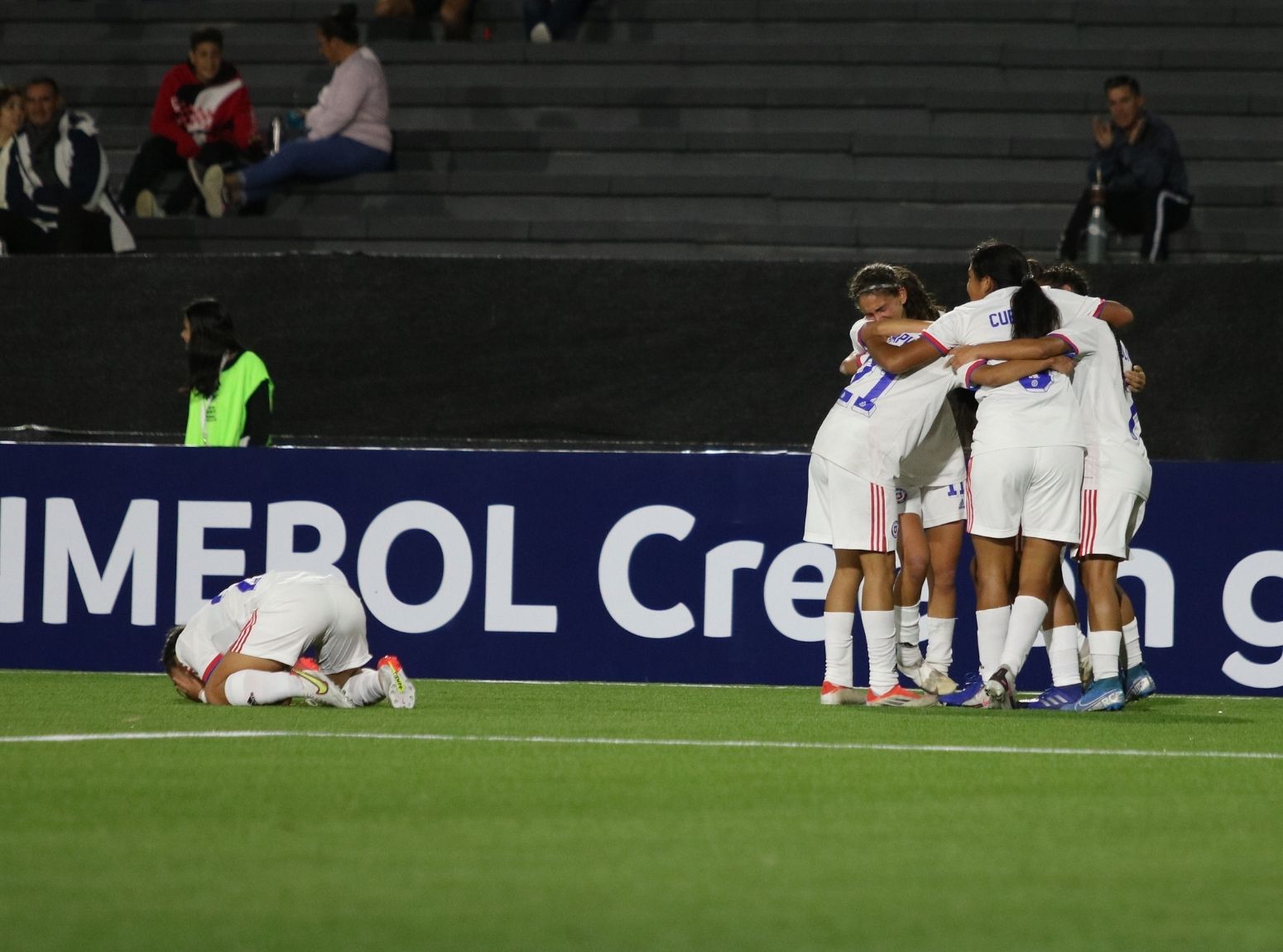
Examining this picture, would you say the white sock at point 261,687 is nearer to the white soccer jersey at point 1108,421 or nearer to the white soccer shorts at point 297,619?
the white soccer shorts at point 297,619

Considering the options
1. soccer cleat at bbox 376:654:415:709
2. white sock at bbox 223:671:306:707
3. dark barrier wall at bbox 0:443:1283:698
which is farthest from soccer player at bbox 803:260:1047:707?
white sock at bbox 223:671:306:707

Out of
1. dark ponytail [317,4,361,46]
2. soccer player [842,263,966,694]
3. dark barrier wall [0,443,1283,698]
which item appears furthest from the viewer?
dark ponytail [317,4,361,46]

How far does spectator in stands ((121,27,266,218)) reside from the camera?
14.4 meters

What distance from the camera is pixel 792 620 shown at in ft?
32.1

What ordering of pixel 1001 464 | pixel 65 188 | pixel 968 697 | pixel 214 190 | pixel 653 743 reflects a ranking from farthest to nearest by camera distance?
pixel 214 190 < pixel 65 188 < pixel 968 697 < pixel 1001 464 < pixel 653 743

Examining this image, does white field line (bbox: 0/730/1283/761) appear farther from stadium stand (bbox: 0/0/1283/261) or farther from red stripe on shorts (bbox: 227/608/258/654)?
stadium stand (bbox: 0/0/1283/261)

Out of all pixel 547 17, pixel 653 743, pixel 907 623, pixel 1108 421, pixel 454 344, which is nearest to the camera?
pixel 653 743

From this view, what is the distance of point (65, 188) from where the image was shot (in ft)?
43.8

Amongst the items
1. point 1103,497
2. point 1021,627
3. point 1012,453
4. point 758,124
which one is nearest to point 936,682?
point 1021,627

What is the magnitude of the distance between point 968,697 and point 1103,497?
101 cm

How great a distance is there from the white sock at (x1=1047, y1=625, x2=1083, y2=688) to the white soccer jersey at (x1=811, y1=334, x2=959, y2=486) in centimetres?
99

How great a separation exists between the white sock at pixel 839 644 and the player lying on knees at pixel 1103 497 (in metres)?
0.83

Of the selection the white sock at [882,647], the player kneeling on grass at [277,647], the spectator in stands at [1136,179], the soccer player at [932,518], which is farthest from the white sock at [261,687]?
the spectator in stands at [1136,179]

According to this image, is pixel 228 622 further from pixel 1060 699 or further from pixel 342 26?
pixel 342 26
